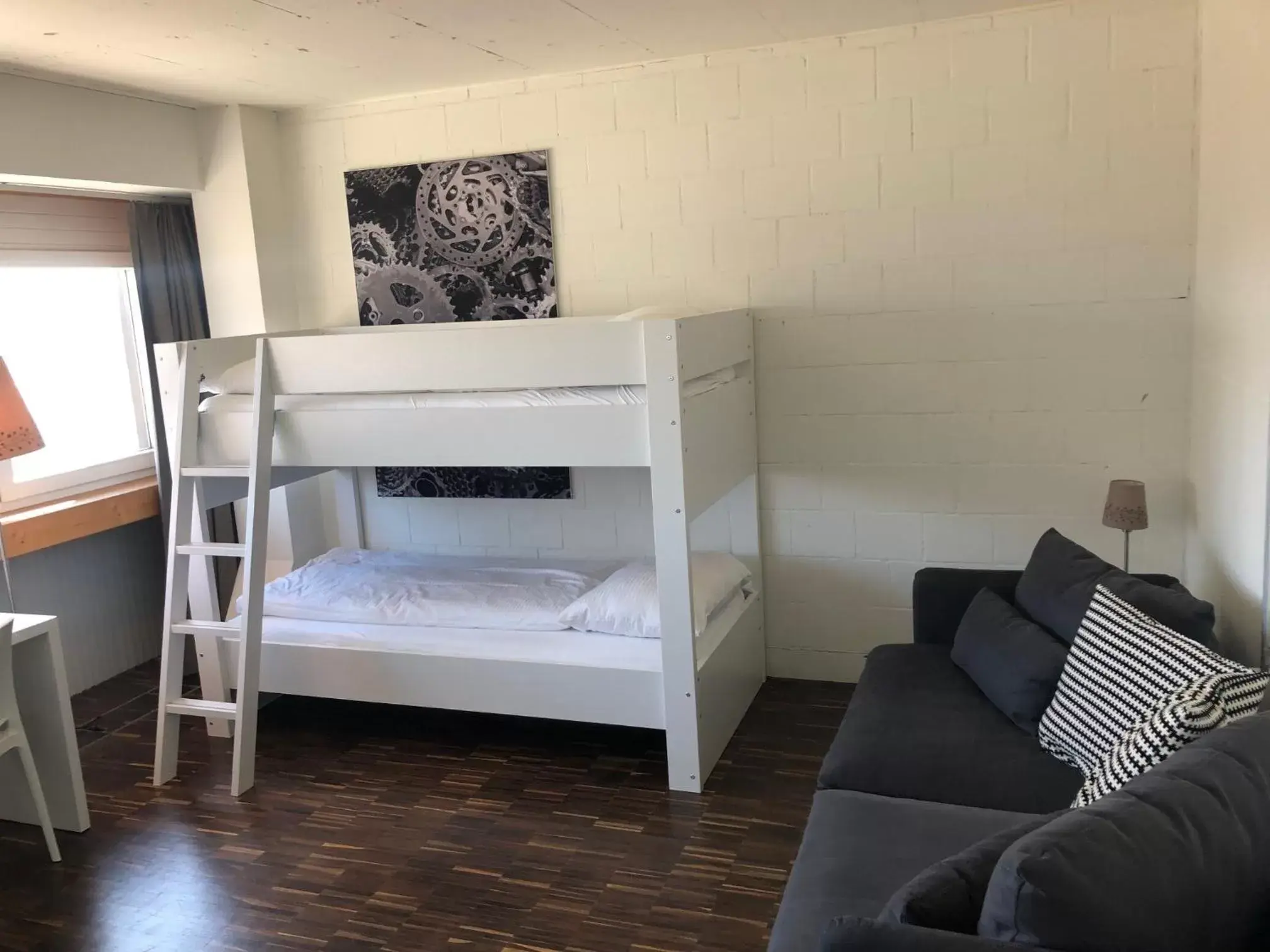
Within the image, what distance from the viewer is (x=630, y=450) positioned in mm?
2996

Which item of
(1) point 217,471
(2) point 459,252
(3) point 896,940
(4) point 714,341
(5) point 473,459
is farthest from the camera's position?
(2) point 459,252

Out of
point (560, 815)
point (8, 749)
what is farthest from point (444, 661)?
point (8, 749)

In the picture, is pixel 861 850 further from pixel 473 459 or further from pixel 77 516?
pixel 77 516

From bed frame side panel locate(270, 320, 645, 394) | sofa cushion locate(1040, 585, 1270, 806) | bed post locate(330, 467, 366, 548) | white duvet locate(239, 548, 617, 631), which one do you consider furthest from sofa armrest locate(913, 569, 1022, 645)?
bed post locate(330, 467, 366, 548)

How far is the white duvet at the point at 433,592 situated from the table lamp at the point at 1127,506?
70.3 inches

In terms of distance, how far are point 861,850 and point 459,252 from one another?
115 inches

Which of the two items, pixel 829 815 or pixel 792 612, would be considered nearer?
pixel 829 815

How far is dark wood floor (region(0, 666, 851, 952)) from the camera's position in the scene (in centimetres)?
248

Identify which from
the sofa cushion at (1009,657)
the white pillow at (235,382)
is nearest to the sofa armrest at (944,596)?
the sofa cushion at (1009,657)

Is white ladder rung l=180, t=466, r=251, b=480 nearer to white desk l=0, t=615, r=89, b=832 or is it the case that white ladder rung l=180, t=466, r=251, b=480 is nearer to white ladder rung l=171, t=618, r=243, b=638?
white ladder rung l=171, t=618, r=243, b=638

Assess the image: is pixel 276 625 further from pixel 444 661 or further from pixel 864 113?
pixel 864 113

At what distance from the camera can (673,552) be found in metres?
3.01

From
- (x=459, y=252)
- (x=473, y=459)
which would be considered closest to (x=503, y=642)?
(x=473, y=459)

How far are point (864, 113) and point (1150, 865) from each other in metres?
2.79
